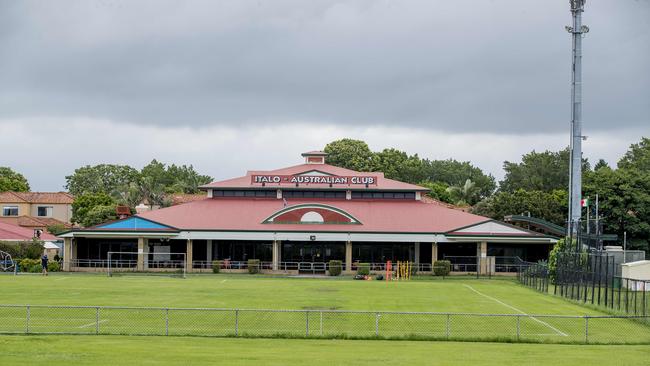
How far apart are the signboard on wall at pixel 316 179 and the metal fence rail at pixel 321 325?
51.3 meters

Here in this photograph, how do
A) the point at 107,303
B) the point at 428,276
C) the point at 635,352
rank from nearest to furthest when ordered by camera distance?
the point at 635,352 < the point at 107,303 < the point at 428,276

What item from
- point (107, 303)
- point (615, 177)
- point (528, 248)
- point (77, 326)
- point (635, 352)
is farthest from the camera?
point (615, 177)

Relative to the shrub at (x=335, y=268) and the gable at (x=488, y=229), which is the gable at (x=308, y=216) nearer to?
the shrub at (x=335, y=268)

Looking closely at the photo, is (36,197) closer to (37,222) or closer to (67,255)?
(37,222)

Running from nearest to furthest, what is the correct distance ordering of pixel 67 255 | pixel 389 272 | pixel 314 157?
pixel 389 272 → pixel 67 255 → pixel 314 157

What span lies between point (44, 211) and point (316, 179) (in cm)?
5381

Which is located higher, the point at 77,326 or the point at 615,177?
the point at 615,177

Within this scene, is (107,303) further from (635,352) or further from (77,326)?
(635,352)

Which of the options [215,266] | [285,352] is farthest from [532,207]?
[285,352]

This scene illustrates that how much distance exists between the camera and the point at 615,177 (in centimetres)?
9762

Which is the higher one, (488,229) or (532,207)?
(532,207)

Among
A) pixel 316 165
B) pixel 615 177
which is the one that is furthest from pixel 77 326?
pixel 615 177

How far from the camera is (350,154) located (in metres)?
152

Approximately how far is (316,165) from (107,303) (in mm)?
56470
